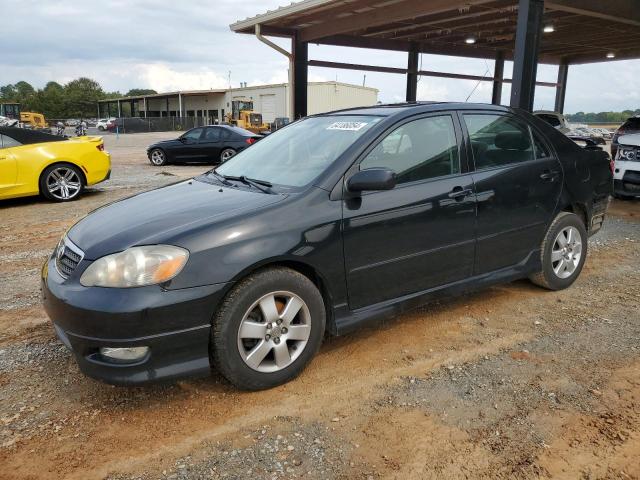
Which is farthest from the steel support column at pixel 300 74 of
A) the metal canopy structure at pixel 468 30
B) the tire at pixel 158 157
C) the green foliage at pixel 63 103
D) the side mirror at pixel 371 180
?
the green foliage at pixel 63 103

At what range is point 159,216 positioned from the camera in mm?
2977

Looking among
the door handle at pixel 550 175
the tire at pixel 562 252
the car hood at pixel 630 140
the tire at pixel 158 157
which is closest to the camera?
the door handle at pixel 550 175

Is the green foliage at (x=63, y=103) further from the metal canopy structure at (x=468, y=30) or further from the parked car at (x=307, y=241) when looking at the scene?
the parked car at (x=307, y=241)

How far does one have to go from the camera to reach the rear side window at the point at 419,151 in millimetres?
3371

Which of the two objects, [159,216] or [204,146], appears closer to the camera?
[159,216]

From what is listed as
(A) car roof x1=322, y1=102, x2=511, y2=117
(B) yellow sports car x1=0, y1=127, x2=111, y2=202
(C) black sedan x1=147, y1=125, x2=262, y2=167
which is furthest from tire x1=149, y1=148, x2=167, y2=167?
(A) car roof x1=322, y1=102, x2=511, y2=117

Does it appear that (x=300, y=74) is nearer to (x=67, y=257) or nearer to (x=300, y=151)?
(x=300, y=151)

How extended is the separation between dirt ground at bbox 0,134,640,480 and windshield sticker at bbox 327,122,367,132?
56.3 inches

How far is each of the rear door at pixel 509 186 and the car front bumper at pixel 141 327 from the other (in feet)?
6.91

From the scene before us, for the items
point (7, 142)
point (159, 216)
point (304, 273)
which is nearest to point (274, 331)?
point (304, 273)

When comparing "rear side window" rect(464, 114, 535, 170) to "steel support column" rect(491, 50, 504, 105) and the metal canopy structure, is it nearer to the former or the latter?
the metal canopy structure

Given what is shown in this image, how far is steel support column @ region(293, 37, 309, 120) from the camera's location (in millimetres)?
14078

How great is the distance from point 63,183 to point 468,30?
11.8 m

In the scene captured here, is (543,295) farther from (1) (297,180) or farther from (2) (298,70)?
(2) (298,70)
